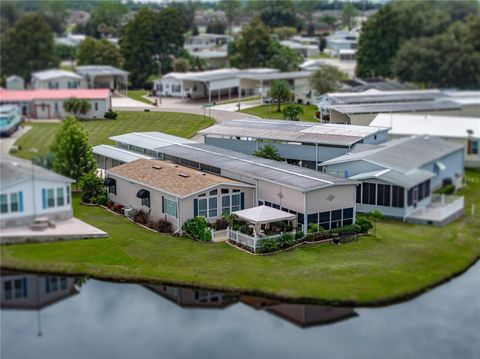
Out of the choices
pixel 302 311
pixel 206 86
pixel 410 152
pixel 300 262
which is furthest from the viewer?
pixel 206 86

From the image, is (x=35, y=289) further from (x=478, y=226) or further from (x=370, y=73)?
(x=370, y=73)

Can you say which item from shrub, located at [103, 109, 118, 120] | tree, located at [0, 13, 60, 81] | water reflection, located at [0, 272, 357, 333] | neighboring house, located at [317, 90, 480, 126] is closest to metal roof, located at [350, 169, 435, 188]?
water reflection, located at [0, 272, 357, 333]

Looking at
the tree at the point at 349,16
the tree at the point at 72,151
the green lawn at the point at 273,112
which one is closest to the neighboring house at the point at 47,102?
the tree at the point at 72,151

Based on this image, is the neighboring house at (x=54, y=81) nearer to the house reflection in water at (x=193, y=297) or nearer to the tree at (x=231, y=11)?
the house reflection in water at (x=193, y=297)

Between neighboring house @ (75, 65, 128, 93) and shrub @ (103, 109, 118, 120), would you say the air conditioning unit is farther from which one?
neighboring house @ (75, 65, 128, 93)

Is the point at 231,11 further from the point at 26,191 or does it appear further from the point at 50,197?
the point at 26,191

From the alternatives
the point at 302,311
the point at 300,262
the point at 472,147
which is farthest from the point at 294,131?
the point at 302,311
